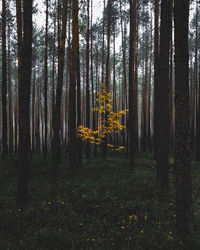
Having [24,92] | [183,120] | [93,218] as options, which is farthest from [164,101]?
[24,92]

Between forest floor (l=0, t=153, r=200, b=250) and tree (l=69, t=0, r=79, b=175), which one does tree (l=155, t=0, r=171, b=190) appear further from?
tree (l=69, t=0, r=79, b=175)

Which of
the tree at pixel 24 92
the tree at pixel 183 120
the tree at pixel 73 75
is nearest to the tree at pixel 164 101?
the tree at pixel 183 120

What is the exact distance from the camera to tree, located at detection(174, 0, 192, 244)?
3.81 m

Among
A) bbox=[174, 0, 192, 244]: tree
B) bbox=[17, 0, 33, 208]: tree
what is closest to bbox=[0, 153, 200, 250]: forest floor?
bbox=[174, 0, 192, 244]: tree

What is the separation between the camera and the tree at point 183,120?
12.5 feet

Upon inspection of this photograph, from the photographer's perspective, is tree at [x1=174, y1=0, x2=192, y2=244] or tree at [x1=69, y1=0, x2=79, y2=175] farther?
tree at [x1=69, y1=0, x2=79, y2=175]

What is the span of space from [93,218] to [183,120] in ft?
11.3

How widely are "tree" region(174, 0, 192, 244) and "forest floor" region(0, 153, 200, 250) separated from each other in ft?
1.89

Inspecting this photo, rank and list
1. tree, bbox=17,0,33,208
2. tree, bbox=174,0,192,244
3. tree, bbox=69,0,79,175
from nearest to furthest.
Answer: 1. tree, bbox=174,0,192,244
2. tree, bbox=17,0,33,208
3. tree, bbox=69,0,79,175

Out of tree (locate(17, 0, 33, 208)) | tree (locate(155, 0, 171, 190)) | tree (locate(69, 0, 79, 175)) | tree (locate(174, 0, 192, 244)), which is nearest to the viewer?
tree (locate(174, 0, 192, 244))

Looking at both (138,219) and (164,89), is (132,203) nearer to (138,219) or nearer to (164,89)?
(138,219)

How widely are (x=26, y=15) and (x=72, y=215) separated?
19.7ft

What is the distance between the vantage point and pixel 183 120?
3818 millimetres

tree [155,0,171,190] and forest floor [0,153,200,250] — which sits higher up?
tree [155,0,171,190]
